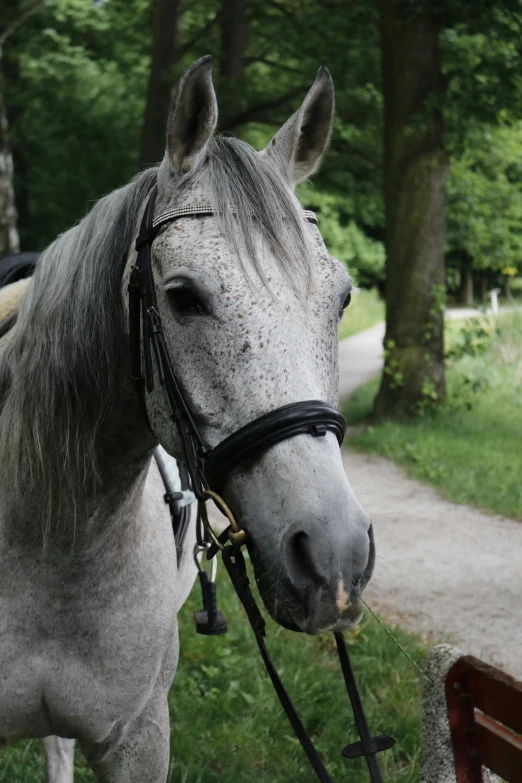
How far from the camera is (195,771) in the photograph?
10.4 feet

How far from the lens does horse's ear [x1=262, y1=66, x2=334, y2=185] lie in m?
2.09

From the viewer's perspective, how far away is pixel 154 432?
6.15ft

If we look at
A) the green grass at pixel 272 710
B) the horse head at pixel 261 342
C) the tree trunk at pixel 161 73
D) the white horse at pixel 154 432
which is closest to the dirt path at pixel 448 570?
the green grass at pixel 272 710

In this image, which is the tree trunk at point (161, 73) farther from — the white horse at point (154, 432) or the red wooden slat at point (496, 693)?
the red wooden slat at point (496, 693)

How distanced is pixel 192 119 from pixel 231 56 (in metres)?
10.6

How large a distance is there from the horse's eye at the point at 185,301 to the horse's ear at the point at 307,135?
1.75 ft

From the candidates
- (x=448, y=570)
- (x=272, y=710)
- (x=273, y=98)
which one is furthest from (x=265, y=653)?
(x=273, y=98)

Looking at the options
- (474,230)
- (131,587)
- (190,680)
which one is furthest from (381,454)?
(474,230)

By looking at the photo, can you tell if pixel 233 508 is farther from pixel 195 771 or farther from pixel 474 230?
pixel 474 230

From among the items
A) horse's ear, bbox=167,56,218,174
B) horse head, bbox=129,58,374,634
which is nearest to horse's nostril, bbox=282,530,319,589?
horse head, bbox=129,58,374,634

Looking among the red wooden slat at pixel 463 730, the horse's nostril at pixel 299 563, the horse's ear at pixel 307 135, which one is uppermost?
the horse's ear at pixel 307 135

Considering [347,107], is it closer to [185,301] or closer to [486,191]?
[486,191]

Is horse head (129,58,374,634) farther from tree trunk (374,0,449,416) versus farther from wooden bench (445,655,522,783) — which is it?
tree trunk (374,0,449,416)

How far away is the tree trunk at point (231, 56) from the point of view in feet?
36.8
